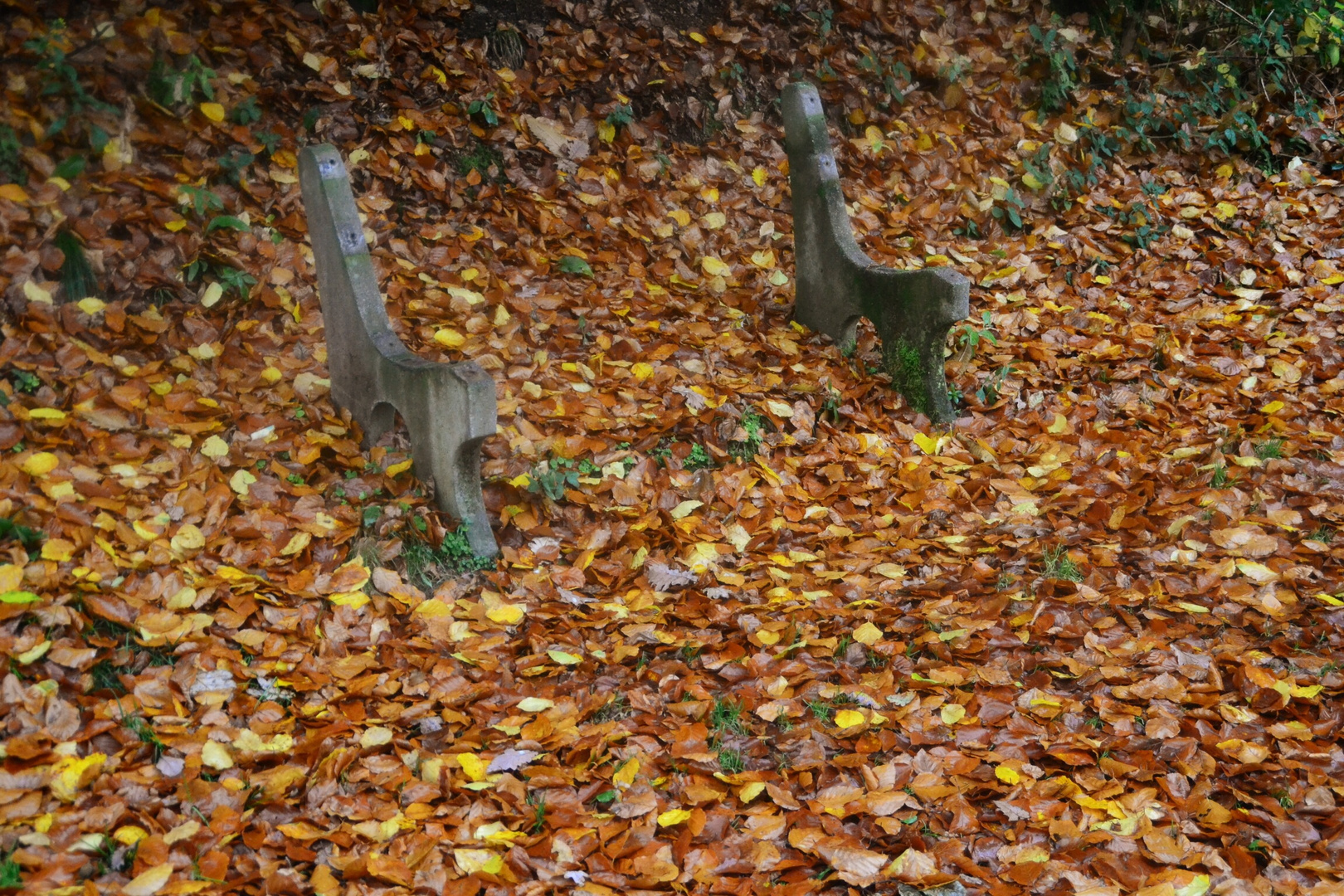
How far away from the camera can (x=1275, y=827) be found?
9.00ft

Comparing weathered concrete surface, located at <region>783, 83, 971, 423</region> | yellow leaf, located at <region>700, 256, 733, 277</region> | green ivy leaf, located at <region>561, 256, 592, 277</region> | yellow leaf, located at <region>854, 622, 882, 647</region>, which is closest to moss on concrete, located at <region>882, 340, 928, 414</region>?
weathered concrete surface, located at <region>783, 83, 971, 423</region>

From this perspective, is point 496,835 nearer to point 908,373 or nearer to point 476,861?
point 476,861

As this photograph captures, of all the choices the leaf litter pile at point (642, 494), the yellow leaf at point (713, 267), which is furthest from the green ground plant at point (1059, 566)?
the yellow leaf at point (713, 267)

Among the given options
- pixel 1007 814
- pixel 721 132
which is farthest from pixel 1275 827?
pixel 721 132

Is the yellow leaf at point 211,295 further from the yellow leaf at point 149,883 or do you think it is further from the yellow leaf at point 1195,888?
the yellow leaf at point 1195,888

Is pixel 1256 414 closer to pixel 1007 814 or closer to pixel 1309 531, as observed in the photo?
pixel 1309 531

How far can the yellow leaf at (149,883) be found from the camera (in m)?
2.45

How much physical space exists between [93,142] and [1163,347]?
4.75 meters

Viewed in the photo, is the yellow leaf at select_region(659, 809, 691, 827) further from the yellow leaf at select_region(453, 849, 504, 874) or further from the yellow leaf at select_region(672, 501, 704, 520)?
the yellow leaf at select_region(672, 501, 704, 520)

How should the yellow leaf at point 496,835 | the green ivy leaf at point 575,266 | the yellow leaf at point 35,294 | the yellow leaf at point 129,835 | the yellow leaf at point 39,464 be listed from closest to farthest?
the yellow leaf at point 129,835 < the yellow leaf at point 496,835 < the yellow leaf at point 39,464 < the yellow leaf at point 35,294 < the green ivy leaf at point 575,266

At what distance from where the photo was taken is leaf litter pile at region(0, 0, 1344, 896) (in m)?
2.76

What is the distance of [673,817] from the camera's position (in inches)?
110

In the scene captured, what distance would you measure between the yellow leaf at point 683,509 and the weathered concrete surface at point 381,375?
689 millimetres

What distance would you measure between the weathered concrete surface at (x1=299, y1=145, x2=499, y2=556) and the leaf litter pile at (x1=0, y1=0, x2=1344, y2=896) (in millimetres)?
148
